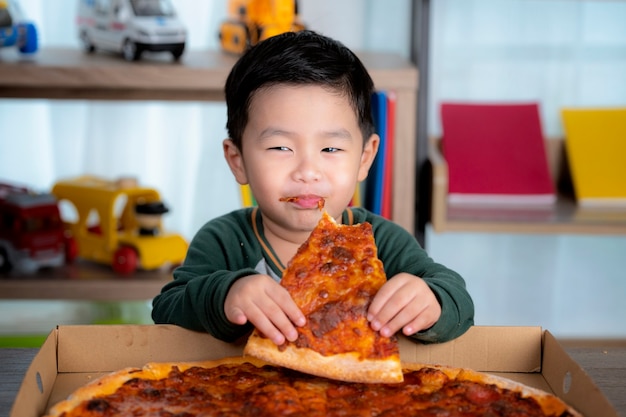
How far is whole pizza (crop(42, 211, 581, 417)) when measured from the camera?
37.6 inches

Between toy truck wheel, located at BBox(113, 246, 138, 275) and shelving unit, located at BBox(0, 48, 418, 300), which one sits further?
toy truck wheel, located at BBox(113, 246, 138, 275)

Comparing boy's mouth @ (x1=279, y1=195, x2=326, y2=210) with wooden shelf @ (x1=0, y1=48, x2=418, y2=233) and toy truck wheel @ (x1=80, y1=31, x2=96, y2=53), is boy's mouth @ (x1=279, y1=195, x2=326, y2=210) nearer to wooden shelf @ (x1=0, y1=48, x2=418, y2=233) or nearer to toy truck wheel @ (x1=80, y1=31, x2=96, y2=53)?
wooden shelf @ (x1=0, y1=48, x2=418, y2=233)

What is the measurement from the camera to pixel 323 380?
103 cm

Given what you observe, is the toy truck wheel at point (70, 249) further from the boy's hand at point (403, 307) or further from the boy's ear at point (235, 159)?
the boy's hand at point (403, 307)

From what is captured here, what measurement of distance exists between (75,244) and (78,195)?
0.42 ft

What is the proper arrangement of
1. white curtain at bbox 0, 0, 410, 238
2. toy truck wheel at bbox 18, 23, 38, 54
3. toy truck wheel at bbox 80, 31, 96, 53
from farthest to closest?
white curtain at bbox 0, 0, 410, 238
toy truck wheel at bbox 80, 31, 96, 53
toy truck wheel at bbox 18, 23, 38, 54

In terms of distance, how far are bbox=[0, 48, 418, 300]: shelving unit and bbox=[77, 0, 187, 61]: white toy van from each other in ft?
0.11

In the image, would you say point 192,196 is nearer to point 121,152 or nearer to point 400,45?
point 121,152

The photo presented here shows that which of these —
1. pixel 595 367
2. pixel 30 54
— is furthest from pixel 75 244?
pixel 595 367

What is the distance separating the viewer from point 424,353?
111cm

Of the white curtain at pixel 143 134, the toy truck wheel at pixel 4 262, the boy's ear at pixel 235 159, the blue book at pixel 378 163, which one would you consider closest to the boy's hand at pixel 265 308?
the boy's ear at pixel 235 159

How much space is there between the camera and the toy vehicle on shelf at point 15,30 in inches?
85.0

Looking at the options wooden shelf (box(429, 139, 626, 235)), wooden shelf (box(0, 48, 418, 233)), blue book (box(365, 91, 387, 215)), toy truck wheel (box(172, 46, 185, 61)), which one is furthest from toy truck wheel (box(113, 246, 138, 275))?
wooden shelf (box(429, 139, 626, 235))

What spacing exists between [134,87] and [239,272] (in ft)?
3.70
